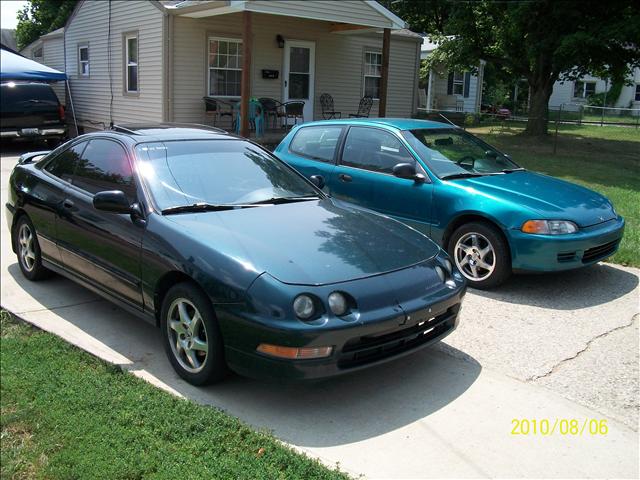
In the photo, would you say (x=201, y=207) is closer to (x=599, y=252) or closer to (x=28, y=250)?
(x=28, y=250)

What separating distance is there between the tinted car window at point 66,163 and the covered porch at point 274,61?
7.87 metres

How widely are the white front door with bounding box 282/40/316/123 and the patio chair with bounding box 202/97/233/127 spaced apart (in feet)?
6.34

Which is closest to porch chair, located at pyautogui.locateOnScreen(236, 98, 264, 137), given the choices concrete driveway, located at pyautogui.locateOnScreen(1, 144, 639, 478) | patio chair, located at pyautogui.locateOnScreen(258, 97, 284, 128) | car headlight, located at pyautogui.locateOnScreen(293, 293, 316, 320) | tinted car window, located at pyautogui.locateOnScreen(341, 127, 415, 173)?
patio chair, located at pyautogui.locateOnScreen(258, 97, 284, 128)

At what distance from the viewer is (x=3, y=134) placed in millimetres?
15828

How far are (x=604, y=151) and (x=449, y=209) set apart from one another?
552 inches

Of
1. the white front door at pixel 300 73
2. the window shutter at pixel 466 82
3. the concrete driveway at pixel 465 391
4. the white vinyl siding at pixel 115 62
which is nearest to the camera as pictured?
the concrete driveway at pixel 465 391

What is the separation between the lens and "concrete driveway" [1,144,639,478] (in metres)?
3.30

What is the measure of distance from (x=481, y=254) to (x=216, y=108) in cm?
1108

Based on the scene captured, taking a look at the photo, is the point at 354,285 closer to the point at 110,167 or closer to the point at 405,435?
the point at 405,435

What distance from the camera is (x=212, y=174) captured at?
15.6 feet

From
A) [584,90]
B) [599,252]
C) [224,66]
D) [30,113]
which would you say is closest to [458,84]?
[584,90]

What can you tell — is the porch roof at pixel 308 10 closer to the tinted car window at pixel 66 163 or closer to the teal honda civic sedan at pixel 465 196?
the teal honda civic sedan at pixel 465 196

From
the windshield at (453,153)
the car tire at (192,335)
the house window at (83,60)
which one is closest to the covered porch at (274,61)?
the house window at (83,60)

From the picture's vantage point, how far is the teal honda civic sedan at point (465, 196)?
224 inches
